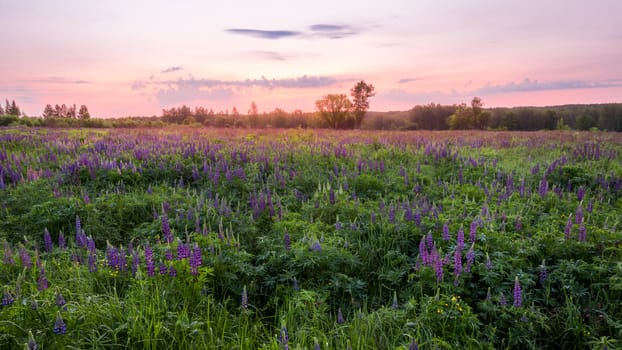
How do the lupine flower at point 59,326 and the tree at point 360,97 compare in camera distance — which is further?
the tree at point 360,97

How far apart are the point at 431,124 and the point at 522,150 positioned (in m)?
86.3

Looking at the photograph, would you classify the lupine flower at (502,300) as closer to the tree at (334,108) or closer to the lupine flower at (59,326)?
the lupine flower at (59,326)

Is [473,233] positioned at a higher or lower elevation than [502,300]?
higher

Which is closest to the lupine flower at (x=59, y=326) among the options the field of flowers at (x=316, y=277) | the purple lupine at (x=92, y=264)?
the field of flowers at (x=316, y=277)

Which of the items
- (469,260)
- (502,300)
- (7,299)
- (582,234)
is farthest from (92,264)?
(582,234)

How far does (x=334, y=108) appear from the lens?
172 ft

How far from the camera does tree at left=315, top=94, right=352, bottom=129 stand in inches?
2046

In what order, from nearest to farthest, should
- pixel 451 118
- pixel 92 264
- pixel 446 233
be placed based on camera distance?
pixel 92 264, pixel 446 233, pixel 451 118

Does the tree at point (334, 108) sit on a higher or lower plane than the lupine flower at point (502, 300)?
higher

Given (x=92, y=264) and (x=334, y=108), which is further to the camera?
(x=334, y=108)

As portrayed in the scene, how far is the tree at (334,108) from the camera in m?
52.0

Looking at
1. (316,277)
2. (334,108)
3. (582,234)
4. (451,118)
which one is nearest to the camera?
(316,277)

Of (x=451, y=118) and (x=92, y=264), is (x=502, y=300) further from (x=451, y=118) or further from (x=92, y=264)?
(x=451, y=118)

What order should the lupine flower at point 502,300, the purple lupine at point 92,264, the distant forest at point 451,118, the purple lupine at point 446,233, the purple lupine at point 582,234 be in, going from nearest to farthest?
the lupine flower at point 502,300 → the purple lupine at point 92,264 → the purple lupine at point 582,234 → the purple lupine at point 446,233 → the distant forest at point 451,118
